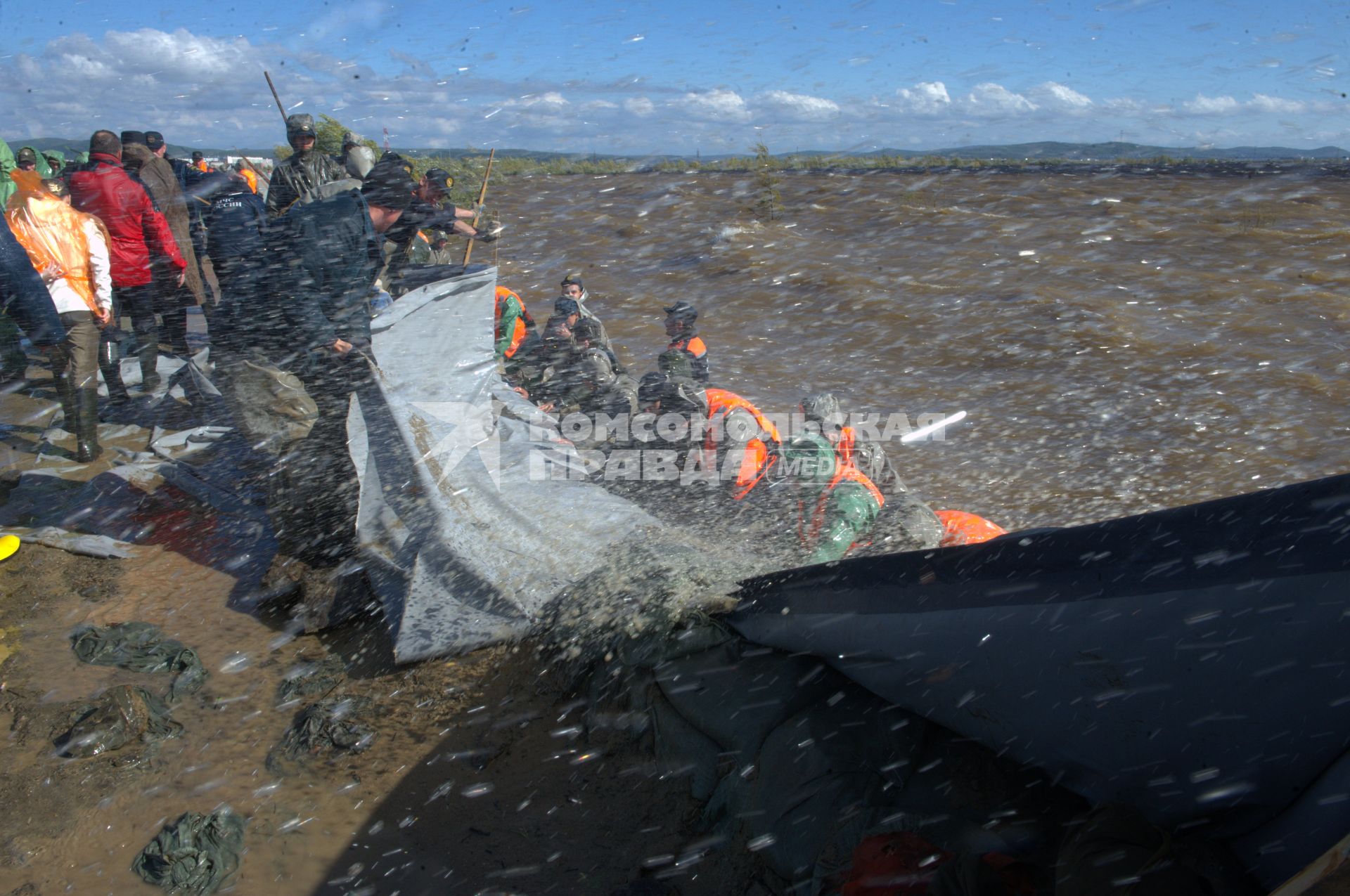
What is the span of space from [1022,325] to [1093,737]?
1163 centimetres

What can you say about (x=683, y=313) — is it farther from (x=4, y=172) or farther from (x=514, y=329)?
(x=4, y=172)

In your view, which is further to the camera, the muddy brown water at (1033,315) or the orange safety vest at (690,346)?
the muddy brown water at (1033,315)

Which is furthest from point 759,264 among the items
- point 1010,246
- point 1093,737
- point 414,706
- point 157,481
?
point 1093,737

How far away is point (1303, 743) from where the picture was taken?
132 cm

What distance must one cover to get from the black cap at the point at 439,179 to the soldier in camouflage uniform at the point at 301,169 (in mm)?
1350

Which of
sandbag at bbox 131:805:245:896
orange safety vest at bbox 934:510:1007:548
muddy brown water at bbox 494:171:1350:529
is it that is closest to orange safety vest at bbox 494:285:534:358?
muddy brown water at bbox 494:171:1350:529

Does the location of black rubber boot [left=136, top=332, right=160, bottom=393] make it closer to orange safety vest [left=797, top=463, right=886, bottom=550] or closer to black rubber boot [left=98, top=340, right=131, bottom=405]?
black rubber boot [left=98, top=340, right=131, bottom=405]

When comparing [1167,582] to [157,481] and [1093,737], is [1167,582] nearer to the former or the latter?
[1093,737]

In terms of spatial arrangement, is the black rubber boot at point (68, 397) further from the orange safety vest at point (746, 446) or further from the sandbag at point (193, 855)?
the orange safety vest at point (746, 446)

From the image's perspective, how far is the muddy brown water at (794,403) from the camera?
97.2 inches

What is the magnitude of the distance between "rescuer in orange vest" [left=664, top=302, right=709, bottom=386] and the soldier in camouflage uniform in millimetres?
2630

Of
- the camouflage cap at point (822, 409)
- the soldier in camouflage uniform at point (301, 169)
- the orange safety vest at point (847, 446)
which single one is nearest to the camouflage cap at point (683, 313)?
the camouflage cap at point (822, 409)

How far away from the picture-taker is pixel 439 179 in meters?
4.85

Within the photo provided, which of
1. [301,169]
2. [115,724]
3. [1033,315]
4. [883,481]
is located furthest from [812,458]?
[1033,315]
